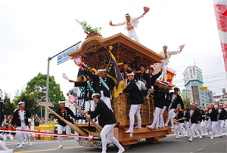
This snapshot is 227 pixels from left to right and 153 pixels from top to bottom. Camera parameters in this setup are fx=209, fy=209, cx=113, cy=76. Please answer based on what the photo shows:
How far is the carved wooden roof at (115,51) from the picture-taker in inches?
278

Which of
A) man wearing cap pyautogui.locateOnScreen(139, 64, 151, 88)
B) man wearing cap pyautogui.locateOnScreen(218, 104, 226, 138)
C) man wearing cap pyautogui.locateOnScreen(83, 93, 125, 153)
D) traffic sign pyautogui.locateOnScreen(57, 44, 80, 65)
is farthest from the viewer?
traffic sign pyautogui.locateOnScreen(57, 44, 80, 65)

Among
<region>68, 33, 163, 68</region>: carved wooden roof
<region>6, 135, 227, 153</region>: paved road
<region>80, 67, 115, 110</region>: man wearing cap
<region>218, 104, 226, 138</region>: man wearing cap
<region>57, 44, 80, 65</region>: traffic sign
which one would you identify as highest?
<region>57, 44, 80, 65</region>: traffic sign

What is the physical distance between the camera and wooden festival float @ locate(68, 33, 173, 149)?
21.8 feet

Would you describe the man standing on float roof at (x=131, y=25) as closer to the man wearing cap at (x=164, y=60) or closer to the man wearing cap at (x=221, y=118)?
the man wearing cap at (x=164, y=60)

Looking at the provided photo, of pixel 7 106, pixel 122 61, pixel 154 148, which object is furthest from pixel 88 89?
pixel 7 106

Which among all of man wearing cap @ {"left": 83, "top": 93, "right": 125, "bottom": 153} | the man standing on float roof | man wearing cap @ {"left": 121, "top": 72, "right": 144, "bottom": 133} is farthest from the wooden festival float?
the man standing on float roof

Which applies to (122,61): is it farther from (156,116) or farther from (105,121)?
(105,121)

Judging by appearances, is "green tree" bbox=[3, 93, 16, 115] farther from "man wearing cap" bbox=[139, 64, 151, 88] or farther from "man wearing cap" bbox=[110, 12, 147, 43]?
"man wearing cap" bbox=[139, 64, 151, 88]

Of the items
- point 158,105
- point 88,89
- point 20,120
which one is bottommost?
point 20,120

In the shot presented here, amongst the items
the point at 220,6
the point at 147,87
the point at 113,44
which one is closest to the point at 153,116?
the point at 147,87

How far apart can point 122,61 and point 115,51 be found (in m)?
0.67

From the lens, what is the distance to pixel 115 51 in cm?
752

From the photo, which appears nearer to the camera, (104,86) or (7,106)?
(104,86)

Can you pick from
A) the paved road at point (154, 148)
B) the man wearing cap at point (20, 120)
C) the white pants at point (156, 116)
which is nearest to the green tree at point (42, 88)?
the man wearing cap at point (20, 120)
